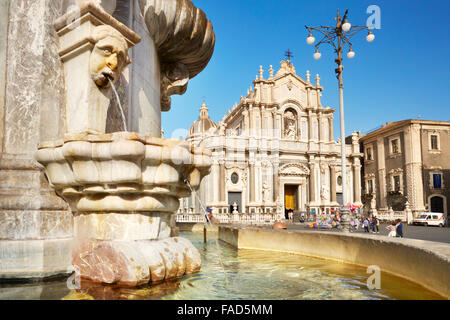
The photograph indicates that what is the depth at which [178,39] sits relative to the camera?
594 centimetres

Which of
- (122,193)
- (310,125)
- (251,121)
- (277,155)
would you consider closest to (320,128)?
(310,125)

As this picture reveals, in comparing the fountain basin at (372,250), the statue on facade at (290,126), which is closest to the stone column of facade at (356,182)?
the statue on facade at (290,126)

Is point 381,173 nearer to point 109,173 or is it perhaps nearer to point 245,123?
point 245,123

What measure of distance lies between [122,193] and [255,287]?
1.63 m

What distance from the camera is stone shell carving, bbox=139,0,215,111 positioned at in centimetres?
547

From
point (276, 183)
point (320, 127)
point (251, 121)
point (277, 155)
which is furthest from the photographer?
point (320, 127)

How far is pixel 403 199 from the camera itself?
111ft

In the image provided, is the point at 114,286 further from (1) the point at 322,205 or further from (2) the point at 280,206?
(1) the point at 322,205

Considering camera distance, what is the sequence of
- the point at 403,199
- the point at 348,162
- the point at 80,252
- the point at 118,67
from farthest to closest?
the point at 348,162, the point at 403,199, the point at 118,67, the point at 80,252

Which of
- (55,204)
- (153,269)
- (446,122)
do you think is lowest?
(153,269)

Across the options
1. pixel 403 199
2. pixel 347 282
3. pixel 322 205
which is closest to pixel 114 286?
pixel 347 282

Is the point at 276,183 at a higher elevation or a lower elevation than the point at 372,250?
higher

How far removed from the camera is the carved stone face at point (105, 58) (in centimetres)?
355

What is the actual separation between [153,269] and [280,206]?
29.2m
